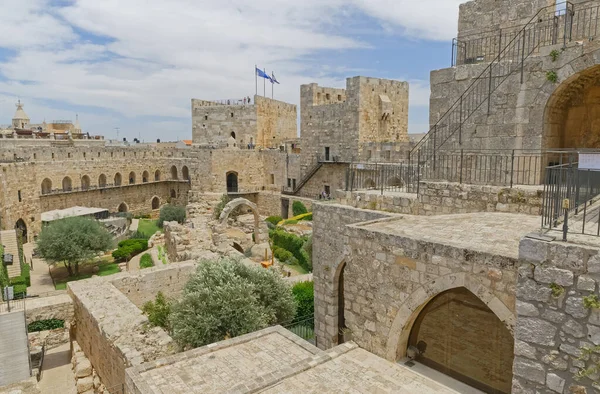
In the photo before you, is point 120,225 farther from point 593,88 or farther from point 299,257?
point 593,88

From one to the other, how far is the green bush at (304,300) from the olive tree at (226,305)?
3.34 ft

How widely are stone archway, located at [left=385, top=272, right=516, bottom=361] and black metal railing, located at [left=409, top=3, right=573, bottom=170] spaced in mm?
4440

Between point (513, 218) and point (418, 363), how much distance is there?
2.96 m

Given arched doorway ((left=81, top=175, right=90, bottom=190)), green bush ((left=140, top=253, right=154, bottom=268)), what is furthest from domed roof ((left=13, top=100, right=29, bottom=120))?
green bush ((left=140, top=253, right=154, bottom=268))

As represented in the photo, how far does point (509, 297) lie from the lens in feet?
15.8

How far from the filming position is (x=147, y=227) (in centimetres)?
3297

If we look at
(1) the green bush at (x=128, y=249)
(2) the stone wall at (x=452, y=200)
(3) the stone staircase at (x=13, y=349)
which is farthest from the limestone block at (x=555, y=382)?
(1) the green bush at (x=128, y=249)

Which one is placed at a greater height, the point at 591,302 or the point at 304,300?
the point at 591,302

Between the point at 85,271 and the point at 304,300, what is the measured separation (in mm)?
14413

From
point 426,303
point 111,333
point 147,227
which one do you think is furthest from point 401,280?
point 147,227

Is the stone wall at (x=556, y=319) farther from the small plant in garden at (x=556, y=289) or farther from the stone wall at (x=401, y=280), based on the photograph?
the stone wall at (x=401, y=280)

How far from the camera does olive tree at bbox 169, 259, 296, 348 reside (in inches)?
371

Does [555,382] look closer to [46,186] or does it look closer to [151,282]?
[151,282]

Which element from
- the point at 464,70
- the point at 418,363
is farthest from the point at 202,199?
the point at 418,363
